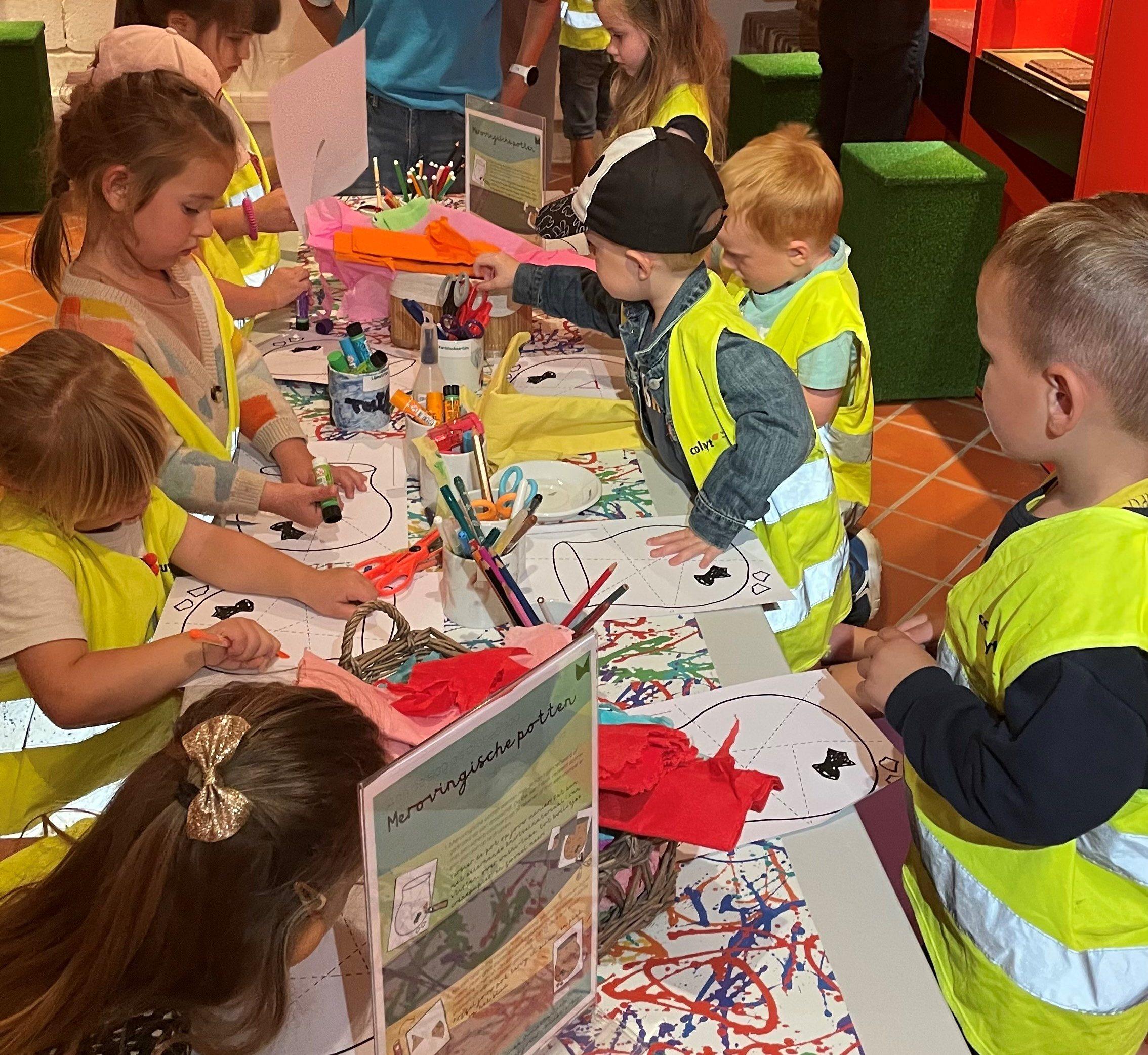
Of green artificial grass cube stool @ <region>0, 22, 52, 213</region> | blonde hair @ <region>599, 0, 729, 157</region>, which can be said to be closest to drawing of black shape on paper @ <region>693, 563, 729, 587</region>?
blonde hair @ <region>599, 0, 729, 157</region>

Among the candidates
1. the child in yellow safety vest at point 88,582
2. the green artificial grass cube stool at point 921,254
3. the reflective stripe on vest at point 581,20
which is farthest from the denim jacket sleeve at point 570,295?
the reflective stripe on vest at point 581,20

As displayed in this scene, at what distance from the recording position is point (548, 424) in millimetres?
1862

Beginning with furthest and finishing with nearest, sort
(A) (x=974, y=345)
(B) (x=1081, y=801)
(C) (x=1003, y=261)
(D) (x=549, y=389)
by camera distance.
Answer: (A) (x=974, y=345) → (D) (x=549, y=389) → (C) (x=1003, y=261) → (B) (x=1081, y=801)

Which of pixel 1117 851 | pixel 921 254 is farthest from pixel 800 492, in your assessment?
pixel 921 254

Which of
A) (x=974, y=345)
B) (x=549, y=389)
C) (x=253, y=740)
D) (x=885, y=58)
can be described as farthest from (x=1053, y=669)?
(x=885, y=58)

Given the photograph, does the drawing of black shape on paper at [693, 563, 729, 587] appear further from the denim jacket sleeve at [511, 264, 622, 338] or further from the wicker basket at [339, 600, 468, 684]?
the denim jacket sleeve at [511, 264, 622, 338]

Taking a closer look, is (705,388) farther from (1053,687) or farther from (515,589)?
(1053,687)

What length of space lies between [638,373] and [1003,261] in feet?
2.45

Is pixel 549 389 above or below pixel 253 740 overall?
below

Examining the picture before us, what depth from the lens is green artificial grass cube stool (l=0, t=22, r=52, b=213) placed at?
489cm

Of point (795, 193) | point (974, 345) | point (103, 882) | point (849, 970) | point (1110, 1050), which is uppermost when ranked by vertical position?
point (795, 193)

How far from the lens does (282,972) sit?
34.7 inches

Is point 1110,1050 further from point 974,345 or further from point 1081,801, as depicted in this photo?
point 974,345

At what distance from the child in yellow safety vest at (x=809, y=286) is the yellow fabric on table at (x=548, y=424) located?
1.15 feet
